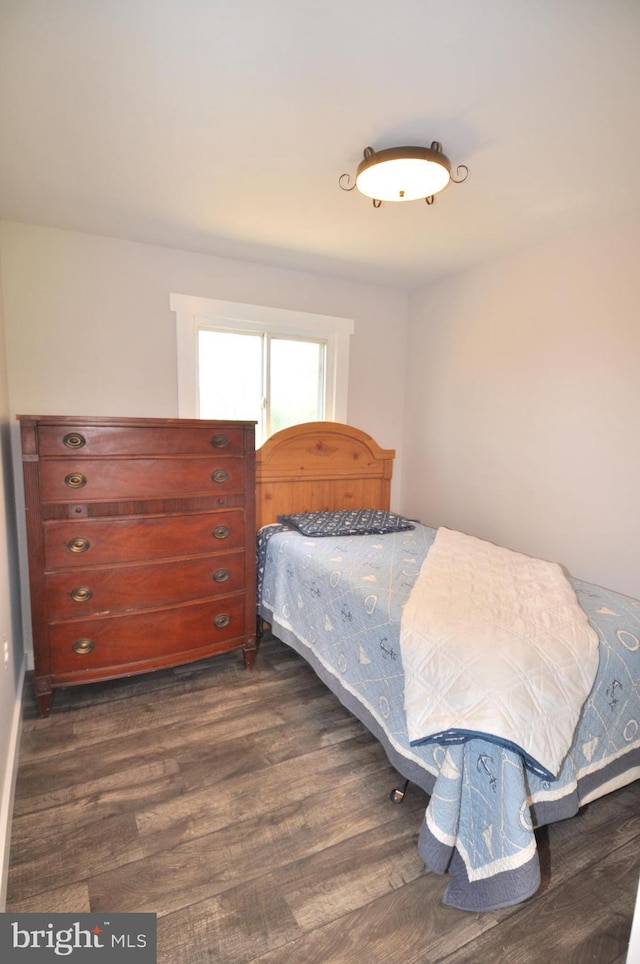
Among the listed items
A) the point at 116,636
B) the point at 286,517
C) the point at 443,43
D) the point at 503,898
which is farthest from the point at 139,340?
the point at 503,898

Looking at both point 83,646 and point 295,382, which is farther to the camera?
point 295,382

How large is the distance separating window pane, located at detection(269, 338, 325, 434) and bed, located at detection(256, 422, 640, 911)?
0.21m

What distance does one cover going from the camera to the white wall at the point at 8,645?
151 centimetres

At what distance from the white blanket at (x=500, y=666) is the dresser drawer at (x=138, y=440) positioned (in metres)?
1.24

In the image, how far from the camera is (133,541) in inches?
85.6

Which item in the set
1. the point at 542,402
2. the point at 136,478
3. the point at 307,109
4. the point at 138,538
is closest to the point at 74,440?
the point at 136,478

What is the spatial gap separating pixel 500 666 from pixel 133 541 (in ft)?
5.57

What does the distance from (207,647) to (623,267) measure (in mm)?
2829

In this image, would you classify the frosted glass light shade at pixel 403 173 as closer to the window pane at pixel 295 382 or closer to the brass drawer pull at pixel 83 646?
the window pane at pixel 295 382

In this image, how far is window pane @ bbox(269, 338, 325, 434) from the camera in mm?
3139

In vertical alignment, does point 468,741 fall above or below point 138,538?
below

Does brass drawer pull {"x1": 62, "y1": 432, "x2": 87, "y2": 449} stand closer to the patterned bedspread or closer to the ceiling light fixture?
the patterned bedspread

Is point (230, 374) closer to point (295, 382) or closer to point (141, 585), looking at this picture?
point (295, 382)

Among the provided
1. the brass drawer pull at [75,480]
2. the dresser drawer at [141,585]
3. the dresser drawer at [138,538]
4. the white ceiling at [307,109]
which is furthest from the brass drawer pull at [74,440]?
the white ceiling at [307,109]
